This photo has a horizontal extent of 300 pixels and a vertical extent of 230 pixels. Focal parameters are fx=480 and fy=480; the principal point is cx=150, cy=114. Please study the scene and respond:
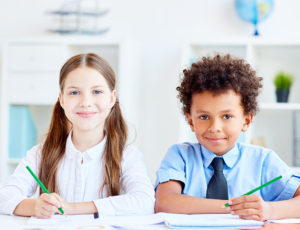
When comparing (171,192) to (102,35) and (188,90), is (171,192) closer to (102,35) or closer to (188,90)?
(188,90)

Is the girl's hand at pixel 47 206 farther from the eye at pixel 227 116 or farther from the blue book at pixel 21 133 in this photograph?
the blue book at pixel 21 133

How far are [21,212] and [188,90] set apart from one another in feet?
2.09

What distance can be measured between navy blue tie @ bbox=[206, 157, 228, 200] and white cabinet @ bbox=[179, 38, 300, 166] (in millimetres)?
1705

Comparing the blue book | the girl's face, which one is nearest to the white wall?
the blue book

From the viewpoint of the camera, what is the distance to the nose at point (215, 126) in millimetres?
1426

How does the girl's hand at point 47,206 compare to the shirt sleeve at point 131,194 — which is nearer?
the girl's hand at point 47,206

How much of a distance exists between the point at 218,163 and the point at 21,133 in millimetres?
2336

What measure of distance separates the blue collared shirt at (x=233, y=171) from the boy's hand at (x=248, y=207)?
0.29 m

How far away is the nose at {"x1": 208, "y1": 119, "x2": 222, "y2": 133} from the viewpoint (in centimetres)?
143

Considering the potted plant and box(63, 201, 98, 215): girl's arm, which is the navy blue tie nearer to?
box(63, 201, 98, 215): girl's arm

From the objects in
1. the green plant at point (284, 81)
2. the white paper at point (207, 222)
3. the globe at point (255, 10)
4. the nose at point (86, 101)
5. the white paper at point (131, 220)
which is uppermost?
the globe at point (255, 10)

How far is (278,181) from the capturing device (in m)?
1.50

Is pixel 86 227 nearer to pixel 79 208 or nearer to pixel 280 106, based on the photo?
pixel 79 208

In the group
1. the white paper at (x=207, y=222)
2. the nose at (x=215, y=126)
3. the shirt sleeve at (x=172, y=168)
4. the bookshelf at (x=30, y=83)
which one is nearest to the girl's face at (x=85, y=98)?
the shirt sleeve at (x=172, y=168)
